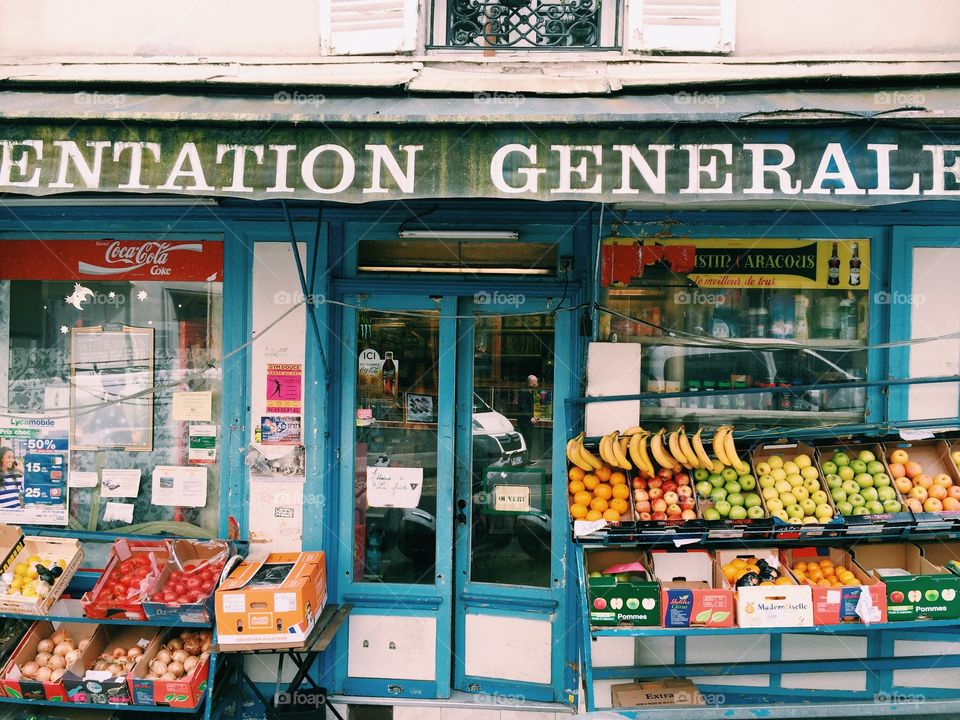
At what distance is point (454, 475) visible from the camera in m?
5.38

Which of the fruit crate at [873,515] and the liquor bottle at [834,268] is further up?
the liquor bottle at [834,268]

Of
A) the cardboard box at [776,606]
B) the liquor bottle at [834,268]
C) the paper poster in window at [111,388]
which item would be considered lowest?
the cardboard box at [776,606]

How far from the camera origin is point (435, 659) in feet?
17.4

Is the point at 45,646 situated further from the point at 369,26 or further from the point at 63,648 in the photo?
the point at 369,26

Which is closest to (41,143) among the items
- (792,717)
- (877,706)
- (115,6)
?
(115,6)

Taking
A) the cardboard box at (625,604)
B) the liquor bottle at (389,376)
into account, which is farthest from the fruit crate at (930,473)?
the liquor bottle at (389,376)

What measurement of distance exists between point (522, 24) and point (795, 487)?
12.9 ft

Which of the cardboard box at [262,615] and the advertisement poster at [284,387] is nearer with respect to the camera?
the cardboard box at [262,615]

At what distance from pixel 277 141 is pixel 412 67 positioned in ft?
6.11

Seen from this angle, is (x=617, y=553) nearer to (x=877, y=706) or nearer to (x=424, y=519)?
(x=424, y=519)

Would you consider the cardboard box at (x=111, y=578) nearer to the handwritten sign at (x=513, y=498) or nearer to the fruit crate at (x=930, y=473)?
the handwritten sign at (x=513, y=498)

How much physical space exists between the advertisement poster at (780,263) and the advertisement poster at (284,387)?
2892 millimetres

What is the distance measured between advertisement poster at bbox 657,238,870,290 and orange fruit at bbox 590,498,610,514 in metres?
1.82

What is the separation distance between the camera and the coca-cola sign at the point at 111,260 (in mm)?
5387
